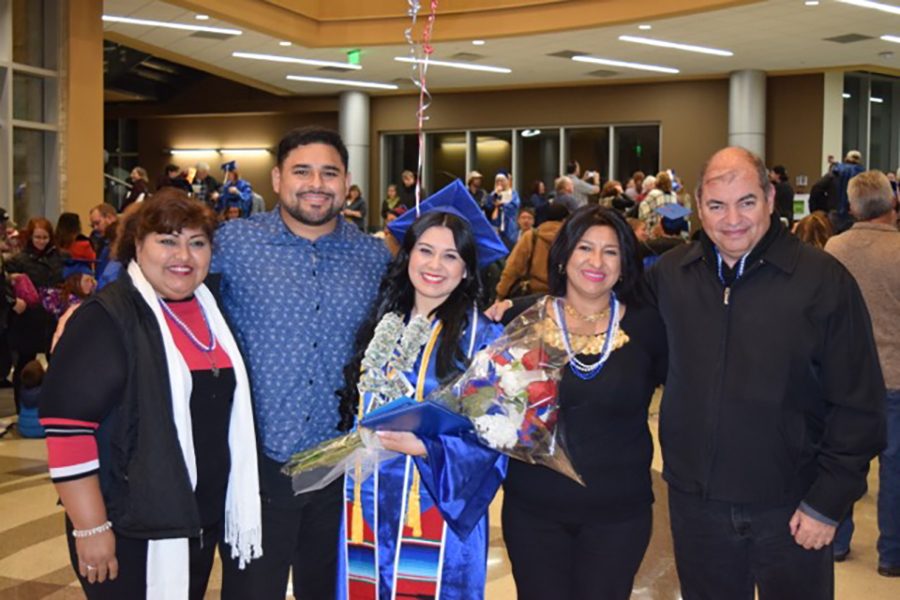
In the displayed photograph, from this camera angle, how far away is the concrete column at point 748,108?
690 inches

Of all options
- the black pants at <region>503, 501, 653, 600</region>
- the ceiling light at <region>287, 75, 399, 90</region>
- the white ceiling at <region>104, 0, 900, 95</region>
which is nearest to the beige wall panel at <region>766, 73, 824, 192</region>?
the white ceiling at <region>104, 0, 900, 95</region>

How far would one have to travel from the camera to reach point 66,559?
4.36 metres

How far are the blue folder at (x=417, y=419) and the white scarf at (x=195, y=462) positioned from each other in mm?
379

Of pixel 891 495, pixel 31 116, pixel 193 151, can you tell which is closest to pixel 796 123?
pixel 31 116

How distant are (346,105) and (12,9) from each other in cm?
962

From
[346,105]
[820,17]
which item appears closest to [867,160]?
[820,17]

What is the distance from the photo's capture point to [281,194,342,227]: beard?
2898 mm

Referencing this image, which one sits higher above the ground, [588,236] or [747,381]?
[588,236]

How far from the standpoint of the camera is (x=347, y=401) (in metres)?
2.81

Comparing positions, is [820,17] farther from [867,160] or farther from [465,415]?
[465,415]

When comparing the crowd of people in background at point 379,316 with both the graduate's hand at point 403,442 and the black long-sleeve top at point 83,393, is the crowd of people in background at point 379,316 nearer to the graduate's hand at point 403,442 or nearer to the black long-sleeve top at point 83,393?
the black long-sleeve top at point 83,393

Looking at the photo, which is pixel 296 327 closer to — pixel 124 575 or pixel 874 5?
pixel 124 575

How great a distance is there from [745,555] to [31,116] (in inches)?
435

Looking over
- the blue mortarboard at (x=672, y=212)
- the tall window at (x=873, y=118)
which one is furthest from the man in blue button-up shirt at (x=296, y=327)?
the tall window at (x=873, y=118)
